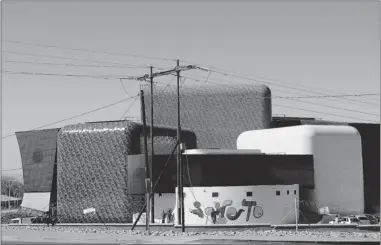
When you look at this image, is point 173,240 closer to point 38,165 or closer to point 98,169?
point 98,169

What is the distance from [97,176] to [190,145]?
14032mm

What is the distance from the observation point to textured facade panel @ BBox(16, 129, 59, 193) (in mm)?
71625

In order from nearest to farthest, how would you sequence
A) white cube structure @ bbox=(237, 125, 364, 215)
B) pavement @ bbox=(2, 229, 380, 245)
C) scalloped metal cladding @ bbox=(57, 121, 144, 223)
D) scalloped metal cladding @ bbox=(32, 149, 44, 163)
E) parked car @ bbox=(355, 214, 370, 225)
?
pavement @ bbox=(2, 229, 380, 245) → parked car @ bbox=(355, 214, 370, 225) → white cube structure @ bbox=(237, 125, 364, 215) → scalloped metal cladding @ bbox=(57, 121, 144, 223) → scalloped metal cladding @ bbox=(32, 149, 44, 163)

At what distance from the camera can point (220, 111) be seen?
295 feet

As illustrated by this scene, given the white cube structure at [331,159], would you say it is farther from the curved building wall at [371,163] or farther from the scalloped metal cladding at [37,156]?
the scalloped metal cladding at [37,156]

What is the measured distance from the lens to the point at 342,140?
61.4 m

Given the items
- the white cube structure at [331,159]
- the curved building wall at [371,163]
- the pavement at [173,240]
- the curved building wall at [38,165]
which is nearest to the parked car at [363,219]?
the white cube structure at [331,159]

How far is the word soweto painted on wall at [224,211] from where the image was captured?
50531 millimetres

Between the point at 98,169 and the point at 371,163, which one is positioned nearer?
the point at 98,169

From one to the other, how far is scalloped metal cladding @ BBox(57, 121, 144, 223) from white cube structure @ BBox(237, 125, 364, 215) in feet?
56.3

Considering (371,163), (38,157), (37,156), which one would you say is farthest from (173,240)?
(371,163)

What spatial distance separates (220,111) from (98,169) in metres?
30.2

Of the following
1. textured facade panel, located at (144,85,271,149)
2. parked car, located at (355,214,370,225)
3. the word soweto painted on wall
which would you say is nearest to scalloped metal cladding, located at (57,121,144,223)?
the word soweto painted on wall

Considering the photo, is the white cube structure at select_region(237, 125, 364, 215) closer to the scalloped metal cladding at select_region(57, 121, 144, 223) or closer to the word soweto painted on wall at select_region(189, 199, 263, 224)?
the word soweto painted on wall at select_region(189, 199, 263, 224)
